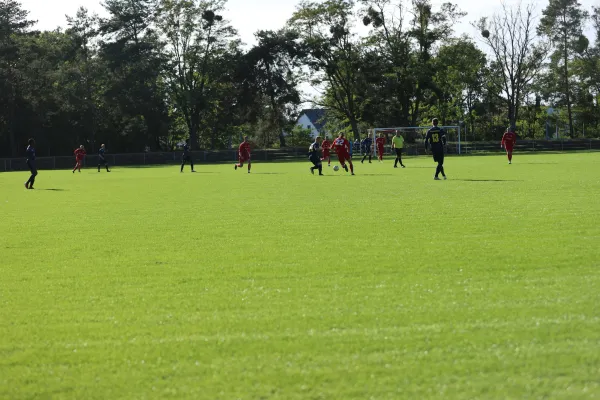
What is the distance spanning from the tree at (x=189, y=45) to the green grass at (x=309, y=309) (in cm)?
6533

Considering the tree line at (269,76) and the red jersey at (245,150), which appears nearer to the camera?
the red jersey at (245,150)

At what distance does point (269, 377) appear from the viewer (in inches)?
181

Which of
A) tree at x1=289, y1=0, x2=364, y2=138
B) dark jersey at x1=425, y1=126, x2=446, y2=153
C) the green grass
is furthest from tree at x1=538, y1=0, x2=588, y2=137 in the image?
the green grass

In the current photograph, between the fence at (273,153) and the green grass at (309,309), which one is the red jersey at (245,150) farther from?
the fence at (273,153)

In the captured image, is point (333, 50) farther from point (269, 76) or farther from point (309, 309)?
point (309, 309)

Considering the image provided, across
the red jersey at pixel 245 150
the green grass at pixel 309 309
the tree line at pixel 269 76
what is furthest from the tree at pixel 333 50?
the green grass at pixel 309 309

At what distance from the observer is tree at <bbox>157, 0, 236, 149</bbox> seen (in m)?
75.4

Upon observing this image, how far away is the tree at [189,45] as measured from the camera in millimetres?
75375

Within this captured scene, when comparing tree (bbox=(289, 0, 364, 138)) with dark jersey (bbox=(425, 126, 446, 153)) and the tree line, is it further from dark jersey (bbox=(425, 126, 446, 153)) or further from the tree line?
dark jersey (bbox=(425, 126, 446, 153))

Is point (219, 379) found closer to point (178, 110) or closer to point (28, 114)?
point (28, 114)

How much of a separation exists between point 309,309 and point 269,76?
75.4m

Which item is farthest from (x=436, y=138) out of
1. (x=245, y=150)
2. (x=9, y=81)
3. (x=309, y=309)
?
(x=9, y=81)

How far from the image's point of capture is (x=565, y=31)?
81.9 meters

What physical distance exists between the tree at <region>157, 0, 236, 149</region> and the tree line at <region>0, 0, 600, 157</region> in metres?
0.11
